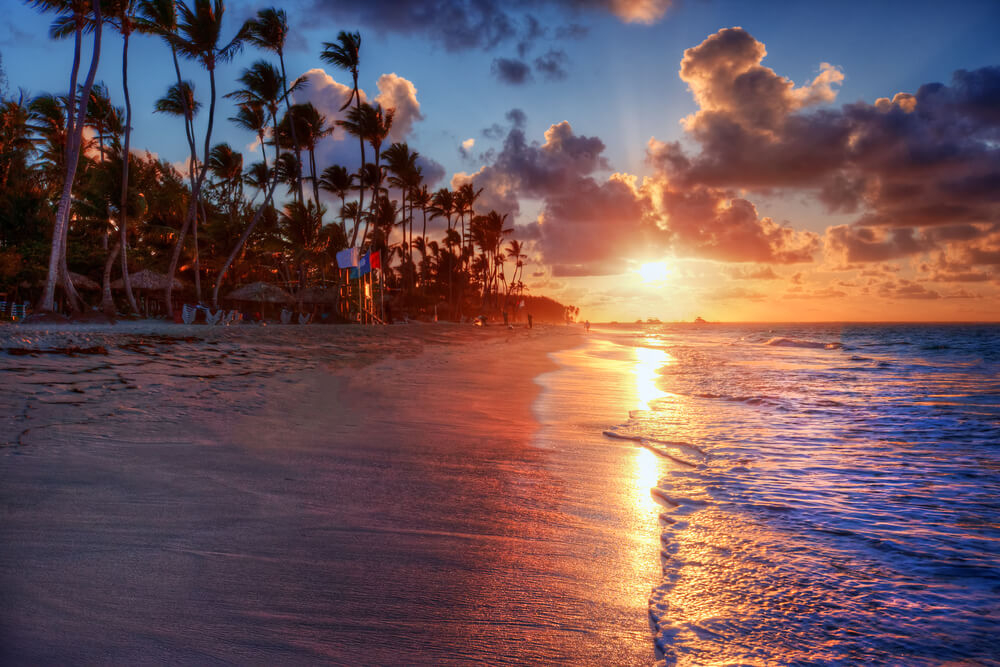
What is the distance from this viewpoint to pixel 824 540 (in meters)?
2.52

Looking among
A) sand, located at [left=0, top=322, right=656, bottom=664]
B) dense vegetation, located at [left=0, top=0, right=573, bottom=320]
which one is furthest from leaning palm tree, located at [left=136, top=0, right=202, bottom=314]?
sand, located at [left=0, top=322, right=656, bottom=664]

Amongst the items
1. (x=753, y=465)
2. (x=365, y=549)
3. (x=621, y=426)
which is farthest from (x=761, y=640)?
(x=621, y=426)

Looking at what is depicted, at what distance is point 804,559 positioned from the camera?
229cm

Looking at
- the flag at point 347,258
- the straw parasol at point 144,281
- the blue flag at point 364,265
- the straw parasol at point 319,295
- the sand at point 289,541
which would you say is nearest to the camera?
the sand at point 289,541

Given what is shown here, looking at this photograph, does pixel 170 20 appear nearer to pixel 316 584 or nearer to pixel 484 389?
pixel 484 389

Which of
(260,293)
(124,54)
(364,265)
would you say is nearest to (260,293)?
(260,293)

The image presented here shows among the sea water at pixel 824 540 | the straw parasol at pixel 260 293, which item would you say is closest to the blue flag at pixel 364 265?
the straw parasol at pixel 260 293

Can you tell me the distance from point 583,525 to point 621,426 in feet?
9.35

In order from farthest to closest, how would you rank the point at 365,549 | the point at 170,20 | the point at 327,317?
the point at 327,317, the point at 170,20, the point at 365,549

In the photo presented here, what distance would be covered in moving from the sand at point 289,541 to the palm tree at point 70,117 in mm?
15186

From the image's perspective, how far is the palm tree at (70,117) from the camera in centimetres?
1605

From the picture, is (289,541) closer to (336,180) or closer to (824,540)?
(824,540)

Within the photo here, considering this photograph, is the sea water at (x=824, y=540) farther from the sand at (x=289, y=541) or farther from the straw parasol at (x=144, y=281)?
the straw parasol at (x=144, y=281)

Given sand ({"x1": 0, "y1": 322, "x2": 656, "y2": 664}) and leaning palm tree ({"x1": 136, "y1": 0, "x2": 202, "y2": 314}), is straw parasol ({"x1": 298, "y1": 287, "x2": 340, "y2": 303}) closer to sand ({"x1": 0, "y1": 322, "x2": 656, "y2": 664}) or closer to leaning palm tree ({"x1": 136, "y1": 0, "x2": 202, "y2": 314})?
leaning palm tree ({"x1": 136, "y1": 0, "x2": 202, "y2": 314})
